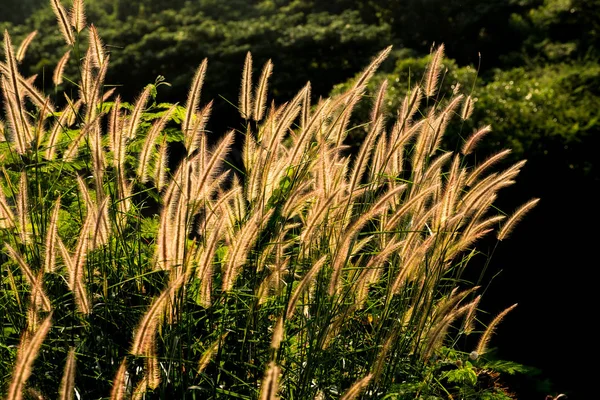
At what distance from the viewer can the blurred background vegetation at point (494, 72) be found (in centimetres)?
604

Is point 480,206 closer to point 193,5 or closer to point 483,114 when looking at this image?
point 483,114

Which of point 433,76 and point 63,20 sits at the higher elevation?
point 63,20

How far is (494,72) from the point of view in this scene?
362 inches

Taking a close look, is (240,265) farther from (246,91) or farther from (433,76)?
(433,76)

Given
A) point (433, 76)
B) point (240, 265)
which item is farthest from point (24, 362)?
point (433, 76)

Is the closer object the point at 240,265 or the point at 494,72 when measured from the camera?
the point at 240,265

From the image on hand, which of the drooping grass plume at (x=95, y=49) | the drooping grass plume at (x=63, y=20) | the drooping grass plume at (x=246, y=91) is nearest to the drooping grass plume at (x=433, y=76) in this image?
the drooping grass plume at (x=246, y=91)

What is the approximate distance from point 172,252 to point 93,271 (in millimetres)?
597

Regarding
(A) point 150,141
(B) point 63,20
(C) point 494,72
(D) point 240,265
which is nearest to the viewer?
(D) point 240,265

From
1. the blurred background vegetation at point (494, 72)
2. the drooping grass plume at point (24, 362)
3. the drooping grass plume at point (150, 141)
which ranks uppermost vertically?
the drooping grass plume at point (150, 141)

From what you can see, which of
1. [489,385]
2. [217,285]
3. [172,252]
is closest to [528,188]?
[489,385]

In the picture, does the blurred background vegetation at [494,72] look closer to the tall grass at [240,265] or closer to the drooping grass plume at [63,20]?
the tall grass at [240,265]

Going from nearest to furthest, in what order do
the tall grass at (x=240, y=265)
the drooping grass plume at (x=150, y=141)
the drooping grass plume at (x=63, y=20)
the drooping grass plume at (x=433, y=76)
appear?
the tall grass at (x=240, y=265)
the drooping grass plume at (x=150, y=141)
the drooping grass plume at (x=63, y=20)
the drooping grass plume at (x=433, y=76)

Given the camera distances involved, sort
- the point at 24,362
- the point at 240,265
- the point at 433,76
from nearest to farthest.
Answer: the point at 24,362 → the point at 240,265 → the point at 433,76
